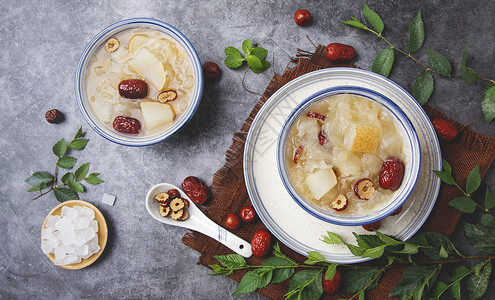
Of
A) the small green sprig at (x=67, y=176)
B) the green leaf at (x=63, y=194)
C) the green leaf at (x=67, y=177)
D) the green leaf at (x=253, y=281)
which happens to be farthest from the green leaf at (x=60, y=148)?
the green leaf at (x=253, y=281)

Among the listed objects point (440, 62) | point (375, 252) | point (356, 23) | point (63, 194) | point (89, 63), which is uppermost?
point (356, 23)

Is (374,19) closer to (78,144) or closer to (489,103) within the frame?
(489,103)

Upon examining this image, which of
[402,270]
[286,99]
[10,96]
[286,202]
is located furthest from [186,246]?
[10,96]

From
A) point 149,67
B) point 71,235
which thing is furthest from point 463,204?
point 71,235

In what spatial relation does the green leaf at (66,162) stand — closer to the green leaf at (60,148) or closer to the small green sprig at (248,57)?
the green leaf at (60,148)

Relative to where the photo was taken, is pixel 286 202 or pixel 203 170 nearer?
pixel 286 202

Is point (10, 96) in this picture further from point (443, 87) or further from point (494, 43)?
point (494, 43)

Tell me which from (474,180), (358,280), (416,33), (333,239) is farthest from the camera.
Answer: (416,33)
